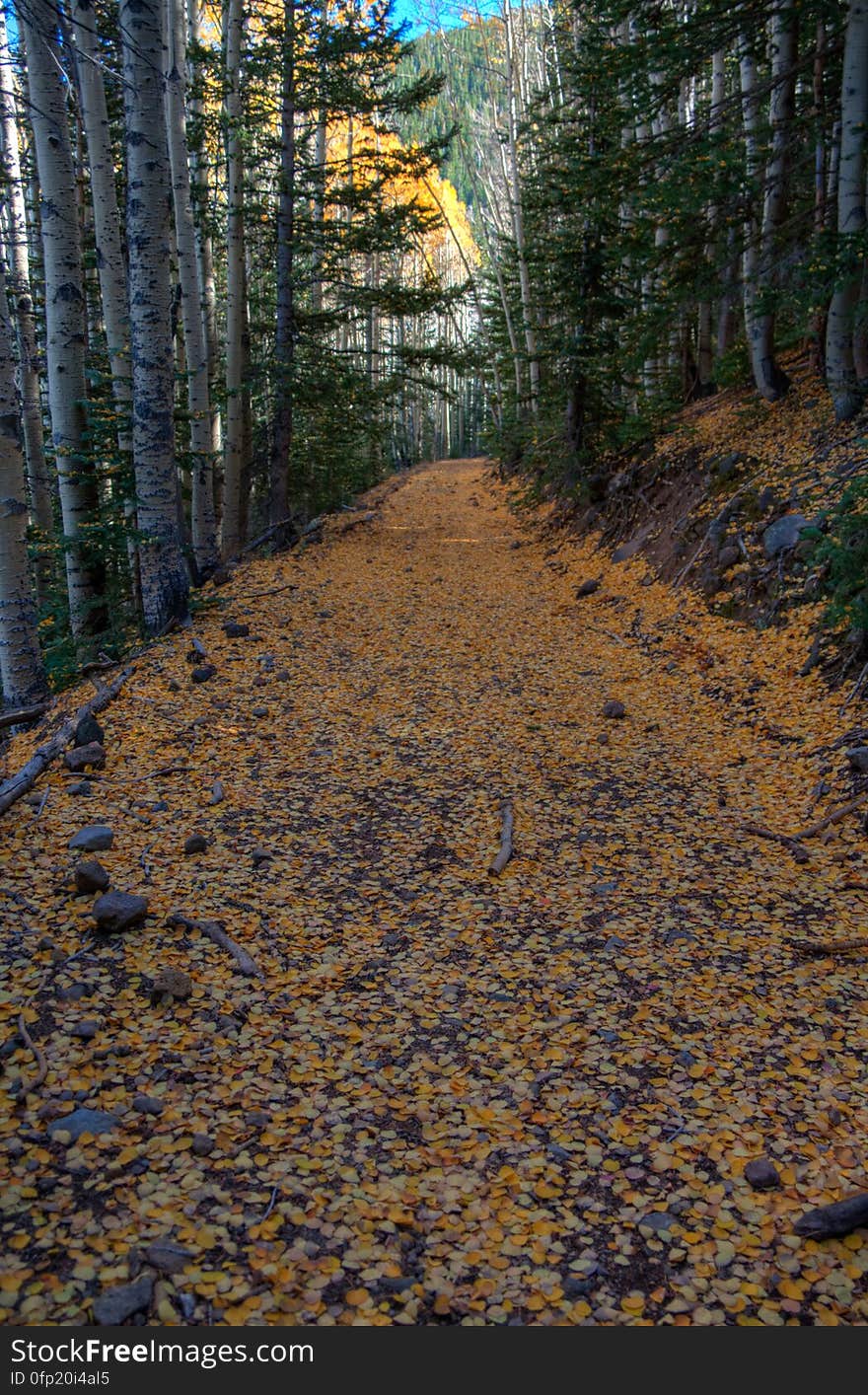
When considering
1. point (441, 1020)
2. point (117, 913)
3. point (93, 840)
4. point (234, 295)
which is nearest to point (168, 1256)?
point (441, 1020)

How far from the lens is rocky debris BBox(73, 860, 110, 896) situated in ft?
13.1

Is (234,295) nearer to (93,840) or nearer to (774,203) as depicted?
(774,203)

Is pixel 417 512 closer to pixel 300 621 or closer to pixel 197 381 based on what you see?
pixel 197 381

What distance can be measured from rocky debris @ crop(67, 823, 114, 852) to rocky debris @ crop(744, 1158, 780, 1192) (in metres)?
3.59

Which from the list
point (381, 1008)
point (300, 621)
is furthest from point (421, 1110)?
point (300, 621)

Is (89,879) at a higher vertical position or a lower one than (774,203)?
lower

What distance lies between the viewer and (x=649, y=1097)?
9.86 ft

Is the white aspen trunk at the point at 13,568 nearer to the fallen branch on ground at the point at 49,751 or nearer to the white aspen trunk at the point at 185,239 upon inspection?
the fallen branch on ground at the point at 49,751

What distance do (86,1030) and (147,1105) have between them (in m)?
0.47

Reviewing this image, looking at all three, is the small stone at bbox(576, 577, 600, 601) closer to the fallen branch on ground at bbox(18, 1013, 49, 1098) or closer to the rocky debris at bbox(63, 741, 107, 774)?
the rocky debris at bbox(63, 741, 107, 774)

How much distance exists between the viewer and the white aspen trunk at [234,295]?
11.5 m

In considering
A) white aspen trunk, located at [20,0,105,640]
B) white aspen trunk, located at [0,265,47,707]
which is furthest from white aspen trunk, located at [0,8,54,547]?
white aspen trunk, located at [0,265,47,707]

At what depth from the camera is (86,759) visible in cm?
556

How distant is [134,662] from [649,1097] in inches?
243
